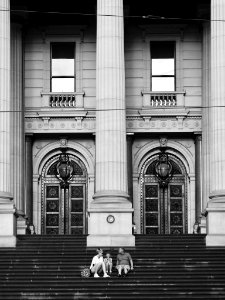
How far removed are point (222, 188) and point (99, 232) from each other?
17.2 feet

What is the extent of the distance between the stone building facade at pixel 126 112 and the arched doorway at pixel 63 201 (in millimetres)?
45

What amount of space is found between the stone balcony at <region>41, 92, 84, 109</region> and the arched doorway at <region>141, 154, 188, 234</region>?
421 cm

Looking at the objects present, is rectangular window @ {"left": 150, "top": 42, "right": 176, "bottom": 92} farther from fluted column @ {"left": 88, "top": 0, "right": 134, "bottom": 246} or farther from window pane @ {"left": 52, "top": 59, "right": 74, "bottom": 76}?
fluted column @ {"left": 88, "top": 0, "right": 134, "bottom": 246}

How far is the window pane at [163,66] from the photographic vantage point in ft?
211

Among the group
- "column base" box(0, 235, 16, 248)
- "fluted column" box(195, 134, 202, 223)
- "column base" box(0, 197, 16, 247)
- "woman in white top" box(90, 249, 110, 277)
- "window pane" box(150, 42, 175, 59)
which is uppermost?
"window pane" box(150, 42, 175, 59)

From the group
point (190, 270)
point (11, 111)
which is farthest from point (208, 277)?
point (11, 111)

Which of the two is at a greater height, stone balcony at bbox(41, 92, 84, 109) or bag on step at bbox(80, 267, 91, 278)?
stone balcony at bbox(41, 92, 84, 109)

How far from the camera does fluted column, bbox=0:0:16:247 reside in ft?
185

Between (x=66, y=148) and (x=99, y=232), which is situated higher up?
(x=66, y=148)

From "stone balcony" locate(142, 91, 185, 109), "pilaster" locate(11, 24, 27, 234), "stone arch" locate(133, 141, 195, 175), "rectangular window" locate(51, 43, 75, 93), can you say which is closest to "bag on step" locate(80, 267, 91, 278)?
"pilaster" locate(11, 24, 27, 234)

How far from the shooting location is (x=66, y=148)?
64.2 meters

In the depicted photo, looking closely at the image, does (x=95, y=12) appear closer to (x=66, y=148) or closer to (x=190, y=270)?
(x=66, y=148)

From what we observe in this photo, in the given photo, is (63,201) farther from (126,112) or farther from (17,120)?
(126,112)

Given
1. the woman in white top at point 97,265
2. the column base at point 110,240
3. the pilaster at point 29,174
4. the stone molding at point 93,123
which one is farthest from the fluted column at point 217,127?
the pilaster at point 29,174
